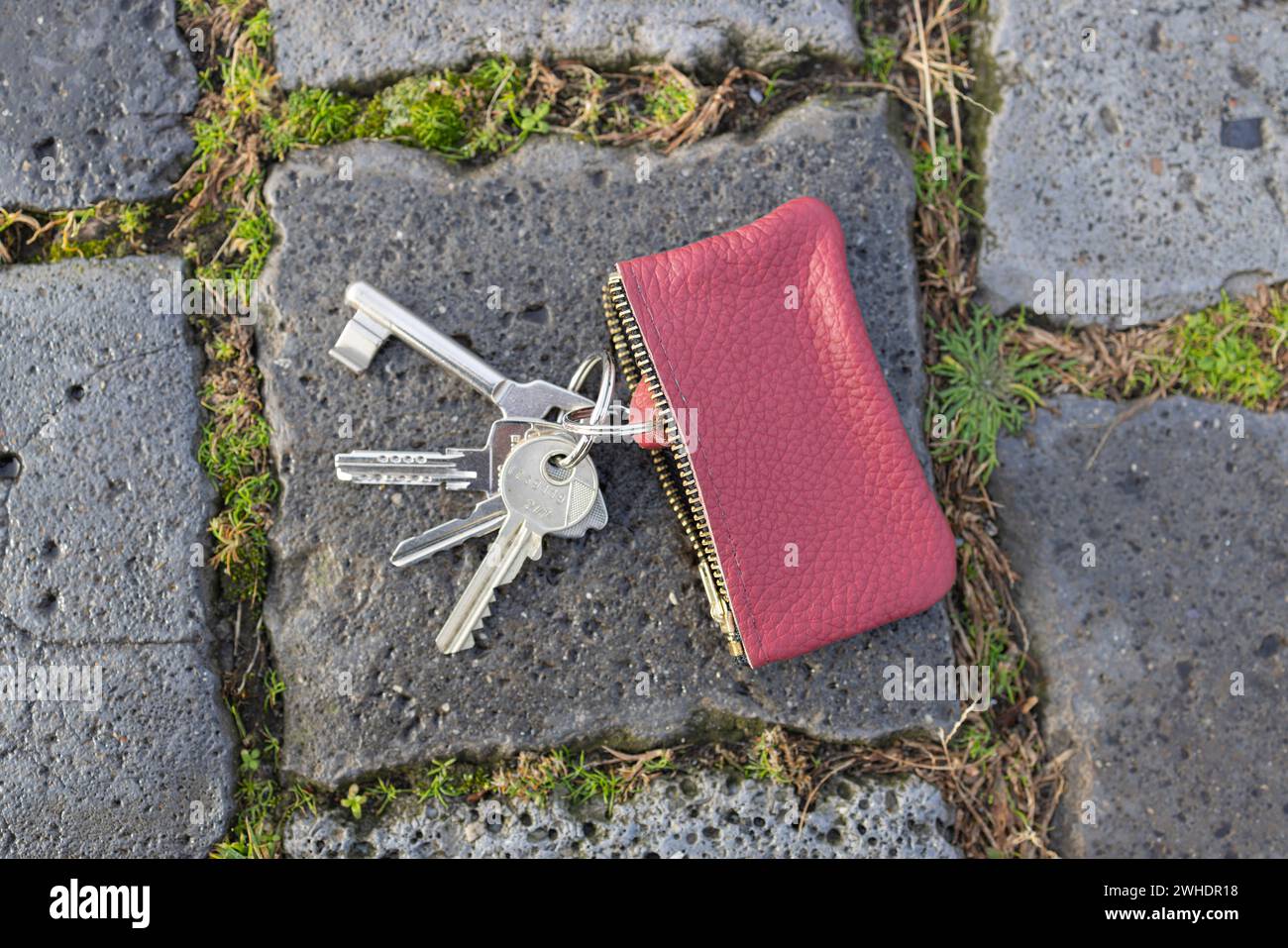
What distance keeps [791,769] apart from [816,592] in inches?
19.5

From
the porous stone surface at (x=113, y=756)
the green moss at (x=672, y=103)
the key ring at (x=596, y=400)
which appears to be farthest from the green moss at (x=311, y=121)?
the porous stone surface at (x=113, y=756)

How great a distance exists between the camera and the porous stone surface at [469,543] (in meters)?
2.59

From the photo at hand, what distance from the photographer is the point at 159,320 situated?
2.65 metres

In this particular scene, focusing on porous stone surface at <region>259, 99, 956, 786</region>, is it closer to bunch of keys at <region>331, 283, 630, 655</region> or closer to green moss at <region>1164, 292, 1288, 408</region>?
bunch of keys at <region>331, 283, 630, 655</region>

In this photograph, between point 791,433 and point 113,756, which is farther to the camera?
point 113,756

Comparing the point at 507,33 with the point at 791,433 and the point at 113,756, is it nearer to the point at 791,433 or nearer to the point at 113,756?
the point at 791,433

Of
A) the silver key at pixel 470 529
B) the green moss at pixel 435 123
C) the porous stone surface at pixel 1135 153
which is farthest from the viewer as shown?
the porous stone surface at pixel 1135 153

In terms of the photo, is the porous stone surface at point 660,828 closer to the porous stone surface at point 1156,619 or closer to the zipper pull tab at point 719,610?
the zipper pull tab at point 719,610

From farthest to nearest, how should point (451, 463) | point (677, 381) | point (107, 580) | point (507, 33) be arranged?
point (507, 33) < point (107, 580) < point (451, 463) < point (677, 381)

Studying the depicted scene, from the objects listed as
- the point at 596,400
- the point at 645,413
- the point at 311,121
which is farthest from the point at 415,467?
the point at 311,121

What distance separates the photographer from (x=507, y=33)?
2.70 meters

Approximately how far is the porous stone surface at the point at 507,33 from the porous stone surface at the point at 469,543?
10.5 inches

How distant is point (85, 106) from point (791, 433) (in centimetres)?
208

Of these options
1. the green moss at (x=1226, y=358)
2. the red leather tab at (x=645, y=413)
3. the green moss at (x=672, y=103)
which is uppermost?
the green moss at (x=672, y=103)
